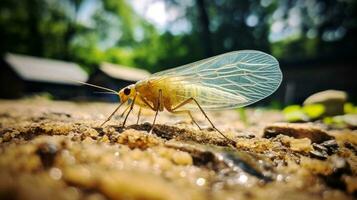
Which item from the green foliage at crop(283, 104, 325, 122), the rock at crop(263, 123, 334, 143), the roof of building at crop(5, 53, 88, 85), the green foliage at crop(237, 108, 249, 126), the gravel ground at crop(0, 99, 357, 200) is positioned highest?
the gravel ground at crop(0, 99, 357, 200)

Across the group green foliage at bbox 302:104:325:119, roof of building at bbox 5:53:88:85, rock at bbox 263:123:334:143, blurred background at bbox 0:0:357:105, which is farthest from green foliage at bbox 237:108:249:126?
roof of building at bbox 5:53:88:85

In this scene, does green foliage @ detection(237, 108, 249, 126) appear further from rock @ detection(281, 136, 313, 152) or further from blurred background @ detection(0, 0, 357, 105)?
blurred background @ detection(0, 0, 357, 105)

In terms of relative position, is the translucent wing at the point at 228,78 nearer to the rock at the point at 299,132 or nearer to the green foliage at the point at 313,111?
the rock at the point at 299,132

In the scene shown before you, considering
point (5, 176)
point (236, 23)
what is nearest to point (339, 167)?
point (5, 176)

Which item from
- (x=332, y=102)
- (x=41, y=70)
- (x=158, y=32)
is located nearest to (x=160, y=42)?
(x=158, y=32)

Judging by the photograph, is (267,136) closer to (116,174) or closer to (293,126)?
(293,126)

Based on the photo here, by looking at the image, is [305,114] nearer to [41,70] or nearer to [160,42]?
[41,70]
